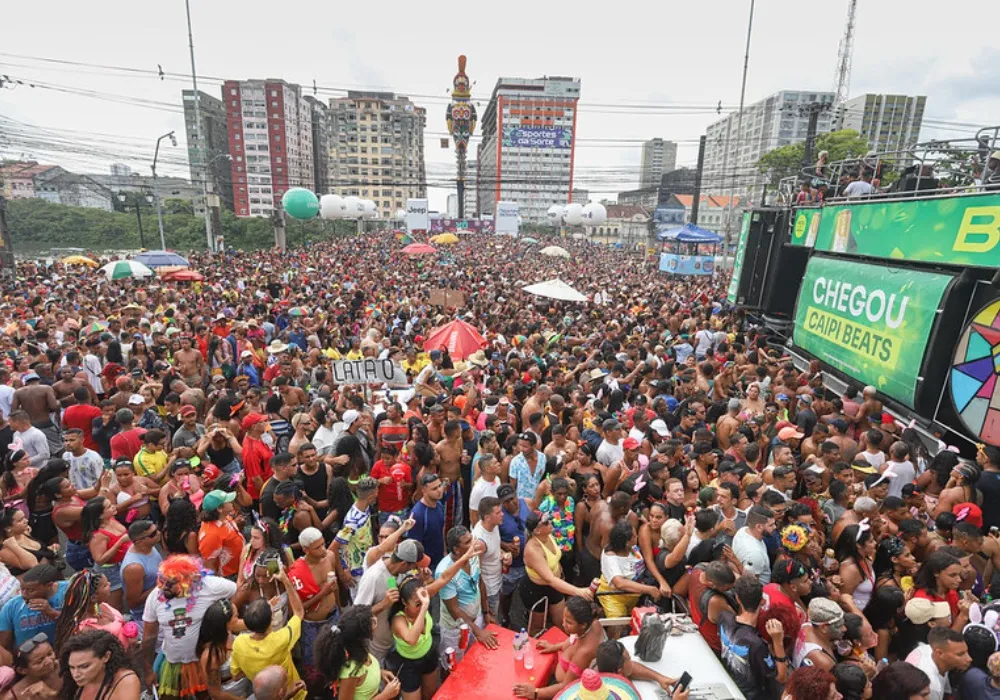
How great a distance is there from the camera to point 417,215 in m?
53.3

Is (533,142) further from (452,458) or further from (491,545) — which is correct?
(491,545)

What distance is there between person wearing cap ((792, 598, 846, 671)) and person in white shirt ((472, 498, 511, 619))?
2097mm

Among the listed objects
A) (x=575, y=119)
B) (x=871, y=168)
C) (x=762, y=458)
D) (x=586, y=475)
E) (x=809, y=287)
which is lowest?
(x=762, y=458)

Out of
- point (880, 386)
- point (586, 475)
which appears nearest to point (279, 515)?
point (586, 475)

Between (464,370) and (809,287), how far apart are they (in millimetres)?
6771

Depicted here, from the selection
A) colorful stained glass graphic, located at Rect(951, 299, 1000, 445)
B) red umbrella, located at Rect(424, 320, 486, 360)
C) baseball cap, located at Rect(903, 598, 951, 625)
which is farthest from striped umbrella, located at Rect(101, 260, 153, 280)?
colorful stained glass graphic, located at Rect(951, 299, 1000, 445)

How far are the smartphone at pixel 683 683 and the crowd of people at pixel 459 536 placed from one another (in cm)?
4

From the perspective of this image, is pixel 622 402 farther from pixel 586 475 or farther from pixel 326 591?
pixel 326 591

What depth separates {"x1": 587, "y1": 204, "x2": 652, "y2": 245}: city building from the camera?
8088cm

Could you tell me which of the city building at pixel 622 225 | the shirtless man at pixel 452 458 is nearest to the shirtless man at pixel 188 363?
the shirtless man at pixel 452 458

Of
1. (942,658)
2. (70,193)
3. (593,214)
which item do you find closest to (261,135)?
(70,193)

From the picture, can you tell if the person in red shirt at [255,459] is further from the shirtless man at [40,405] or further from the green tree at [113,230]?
the green tree at [113,230]

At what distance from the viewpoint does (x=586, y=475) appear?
506 centimetres

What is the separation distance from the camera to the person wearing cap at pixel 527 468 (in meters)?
5.30
